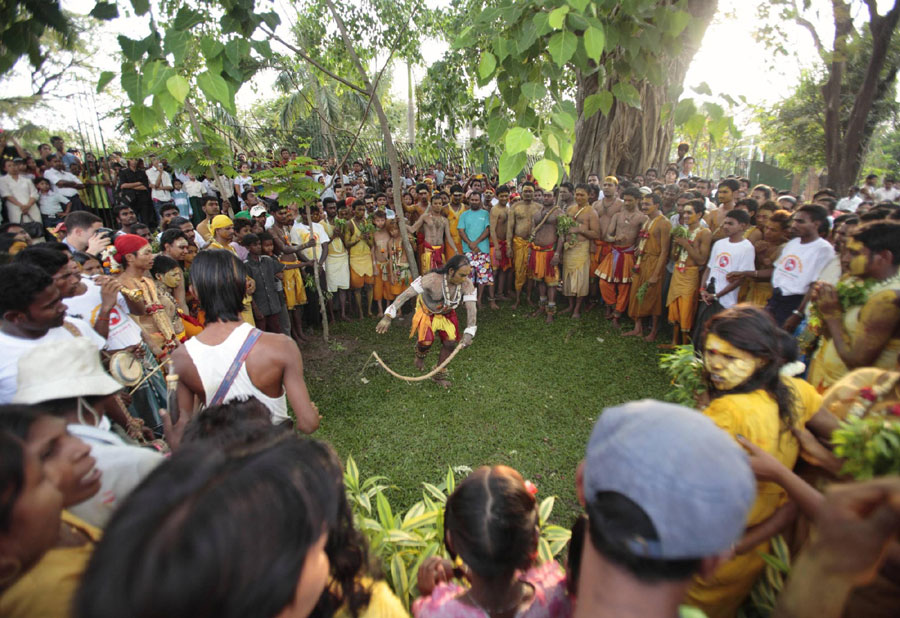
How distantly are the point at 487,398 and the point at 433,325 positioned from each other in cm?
106

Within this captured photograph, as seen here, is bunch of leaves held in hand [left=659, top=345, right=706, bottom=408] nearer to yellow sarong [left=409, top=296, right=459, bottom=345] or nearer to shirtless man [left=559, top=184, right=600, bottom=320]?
yellow sarong [left=409, top=296, right=459, bottom=345]

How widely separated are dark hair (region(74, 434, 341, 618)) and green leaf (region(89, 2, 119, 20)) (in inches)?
61.0

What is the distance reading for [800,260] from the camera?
4180mm

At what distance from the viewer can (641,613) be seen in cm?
85

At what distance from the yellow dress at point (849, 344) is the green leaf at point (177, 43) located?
11.2ft

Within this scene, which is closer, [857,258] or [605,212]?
[857,258]

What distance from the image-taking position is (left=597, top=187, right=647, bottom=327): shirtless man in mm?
6512

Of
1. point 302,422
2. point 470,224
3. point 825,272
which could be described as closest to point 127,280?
point 302,422

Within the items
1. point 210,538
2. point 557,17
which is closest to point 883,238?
point 557,17

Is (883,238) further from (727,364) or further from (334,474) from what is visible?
(334,474)

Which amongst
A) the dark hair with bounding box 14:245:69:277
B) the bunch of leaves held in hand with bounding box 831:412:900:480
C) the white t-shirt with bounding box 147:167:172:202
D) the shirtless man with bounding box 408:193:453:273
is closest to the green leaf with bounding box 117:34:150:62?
the dark hair with bounding box 14:245:69:277

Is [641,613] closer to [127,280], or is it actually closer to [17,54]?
[17,54]

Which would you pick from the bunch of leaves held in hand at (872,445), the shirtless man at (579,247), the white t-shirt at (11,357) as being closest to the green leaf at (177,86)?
the white t-shirt at (11,357)

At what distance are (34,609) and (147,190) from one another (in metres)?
10.8
